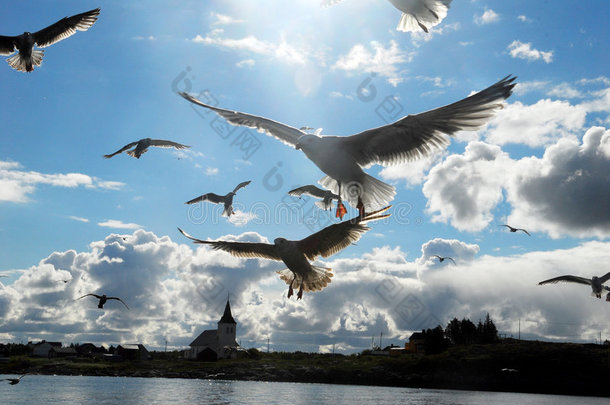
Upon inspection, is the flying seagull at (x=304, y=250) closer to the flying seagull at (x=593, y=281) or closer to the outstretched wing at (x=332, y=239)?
the outstretched wing at (x=332, y=239)

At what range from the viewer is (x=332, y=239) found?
1032cm

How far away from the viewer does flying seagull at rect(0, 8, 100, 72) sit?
19188 mm

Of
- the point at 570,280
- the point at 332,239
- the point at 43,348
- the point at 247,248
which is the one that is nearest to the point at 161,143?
the point at 247,248

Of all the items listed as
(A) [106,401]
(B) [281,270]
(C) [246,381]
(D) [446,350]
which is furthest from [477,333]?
(B) [281,270]

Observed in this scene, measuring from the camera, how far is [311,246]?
10.6 m

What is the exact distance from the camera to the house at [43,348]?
12475 centimetres

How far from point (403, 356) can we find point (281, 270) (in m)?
87.8

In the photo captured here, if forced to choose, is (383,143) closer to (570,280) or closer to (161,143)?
(161,143)

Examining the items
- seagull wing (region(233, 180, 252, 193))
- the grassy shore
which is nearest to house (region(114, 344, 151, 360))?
the grassy shore

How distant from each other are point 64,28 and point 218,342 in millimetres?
91144

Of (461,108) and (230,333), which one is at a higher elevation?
(461,108)

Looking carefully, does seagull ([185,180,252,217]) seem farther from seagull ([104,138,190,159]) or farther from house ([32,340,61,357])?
house ([32,340,61,357])

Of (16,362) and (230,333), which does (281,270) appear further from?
(16,362)

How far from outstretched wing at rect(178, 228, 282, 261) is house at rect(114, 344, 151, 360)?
11455 cm
